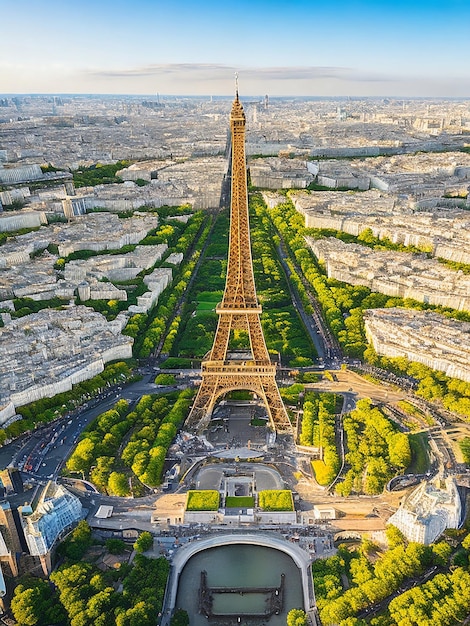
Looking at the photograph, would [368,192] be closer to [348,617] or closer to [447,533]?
[447,533]

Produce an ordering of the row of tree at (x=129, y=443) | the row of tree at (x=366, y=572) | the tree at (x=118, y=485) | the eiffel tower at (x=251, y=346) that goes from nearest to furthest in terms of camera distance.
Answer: the row of tree at (x=366, y=572), the tree at (x=118, y=485), the row of tree at (x=129, y=443), the eiffel tower at (x=251, y=346)

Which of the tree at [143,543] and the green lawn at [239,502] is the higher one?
the tree at [143,543]

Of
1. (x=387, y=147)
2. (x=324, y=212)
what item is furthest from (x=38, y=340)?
(x=387, y=147)

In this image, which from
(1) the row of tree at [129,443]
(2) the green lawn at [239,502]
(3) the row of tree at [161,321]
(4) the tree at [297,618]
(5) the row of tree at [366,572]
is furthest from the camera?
(3) the row of tree at [161,321]

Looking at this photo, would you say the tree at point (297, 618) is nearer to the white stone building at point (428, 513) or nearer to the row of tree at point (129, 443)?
the white stone building at point (428, 513)

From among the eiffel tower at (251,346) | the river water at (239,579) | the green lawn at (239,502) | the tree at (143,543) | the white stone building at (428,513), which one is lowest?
the river water at (239,579)

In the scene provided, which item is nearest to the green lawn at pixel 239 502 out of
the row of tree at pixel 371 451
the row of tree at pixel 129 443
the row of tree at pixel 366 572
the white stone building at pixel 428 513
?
the row of tree at pixel 129 443
